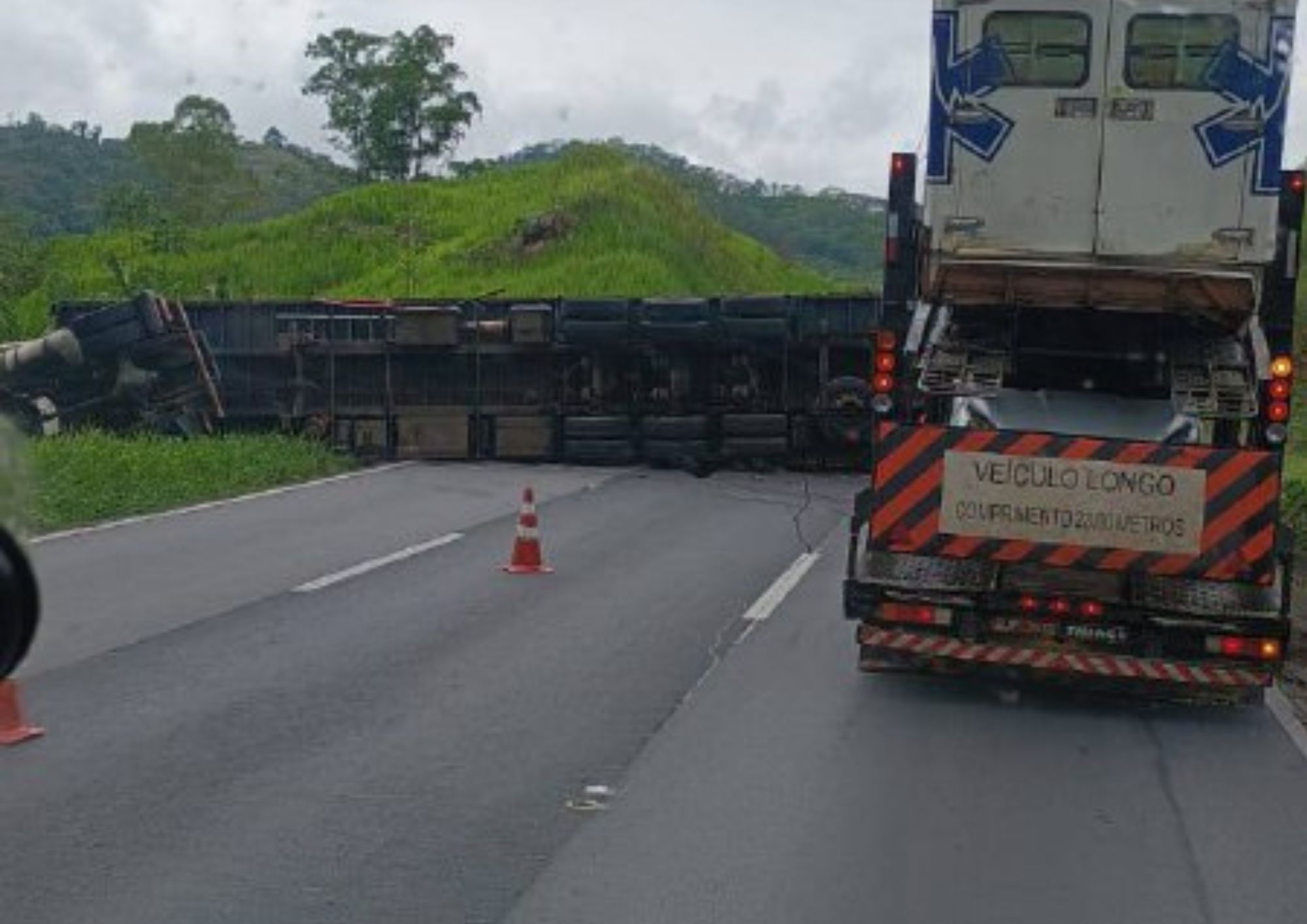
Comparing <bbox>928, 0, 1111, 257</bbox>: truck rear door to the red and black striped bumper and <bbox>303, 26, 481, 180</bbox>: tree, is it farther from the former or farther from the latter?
<bbox>303, 26, 481, 180</bbox>: tree

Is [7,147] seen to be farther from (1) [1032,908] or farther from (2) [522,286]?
(1) [1032,908]

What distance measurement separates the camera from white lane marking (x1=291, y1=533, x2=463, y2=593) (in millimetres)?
12477

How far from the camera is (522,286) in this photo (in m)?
42.6

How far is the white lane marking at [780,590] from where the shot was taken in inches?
459

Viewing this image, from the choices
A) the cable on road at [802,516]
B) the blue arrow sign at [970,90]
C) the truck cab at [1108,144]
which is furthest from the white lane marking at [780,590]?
the blue arrow sign at [970,90]

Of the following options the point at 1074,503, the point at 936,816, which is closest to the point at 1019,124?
the point at 1074,503

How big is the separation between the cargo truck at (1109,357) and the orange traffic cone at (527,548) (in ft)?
13.6

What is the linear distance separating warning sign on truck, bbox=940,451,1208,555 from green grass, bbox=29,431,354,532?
934cm

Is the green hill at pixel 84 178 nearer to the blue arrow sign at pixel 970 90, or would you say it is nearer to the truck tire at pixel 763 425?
the truck tire at pixel 763 425

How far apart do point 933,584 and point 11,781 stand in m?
4.62

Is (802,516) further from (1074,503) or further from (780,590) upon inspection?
(1074,503)

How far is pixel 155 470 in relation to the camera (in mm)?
19031

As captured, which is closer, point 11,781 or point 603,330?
point 11,781

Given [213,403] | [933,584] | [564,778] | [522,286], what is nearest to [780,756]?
[564,778]
